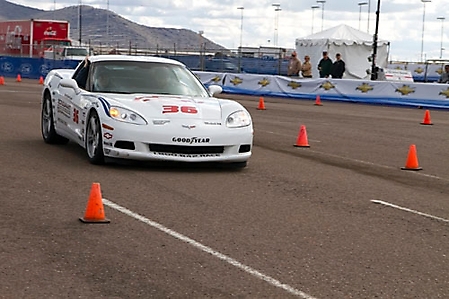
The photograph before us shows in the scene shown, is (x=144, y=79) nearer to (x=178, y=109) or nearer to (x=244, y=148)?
(x=178, y=109)

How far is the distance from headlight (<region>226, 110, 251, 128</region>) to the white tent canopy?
117ft

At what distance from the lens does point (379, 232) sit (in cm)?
766

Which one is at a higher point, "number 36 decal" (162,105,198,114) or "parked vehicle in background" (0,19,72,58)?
"parked vehicle in background" (0,19,72,58)

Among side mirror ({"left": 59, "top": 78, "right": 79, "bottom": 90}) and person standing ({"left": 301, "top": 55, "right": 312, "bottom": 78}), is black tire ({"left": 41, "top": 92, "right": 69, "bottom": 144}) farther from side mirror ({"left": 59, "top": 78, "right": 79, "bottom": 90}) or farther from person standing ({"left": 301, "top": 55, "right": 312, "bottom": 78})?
person standing ({"left": 301, "top": 55, "right": 312, "bottom": 78})

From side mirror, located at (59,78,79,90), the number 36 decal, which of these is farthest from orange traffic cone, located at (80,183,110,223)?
side mirror, located at (59,78,79,90)

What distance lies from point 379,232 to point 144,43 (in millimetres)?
176632

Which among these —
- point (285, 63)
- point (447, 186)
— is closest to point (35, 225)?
point (447, 186)

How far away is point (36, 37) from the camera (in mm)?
58906

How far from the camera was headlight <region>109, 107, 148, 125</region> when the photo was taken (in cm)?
1035

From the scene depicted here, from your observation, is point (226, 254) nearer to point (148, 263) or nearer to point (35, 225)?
point (148, 263)

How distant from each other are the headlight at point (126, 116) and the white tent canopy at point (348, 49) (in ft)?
120

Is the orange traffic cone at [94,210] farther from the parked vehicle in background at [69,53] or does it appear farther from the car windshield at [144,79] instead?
the parked vehicle in background at [69,53]

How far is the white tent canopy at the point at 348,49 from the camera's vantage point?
46438 millimetres

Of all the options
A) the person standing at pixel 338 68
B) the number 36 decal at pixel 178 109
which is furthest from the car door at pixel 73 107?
the person standing at pixel 338 68
